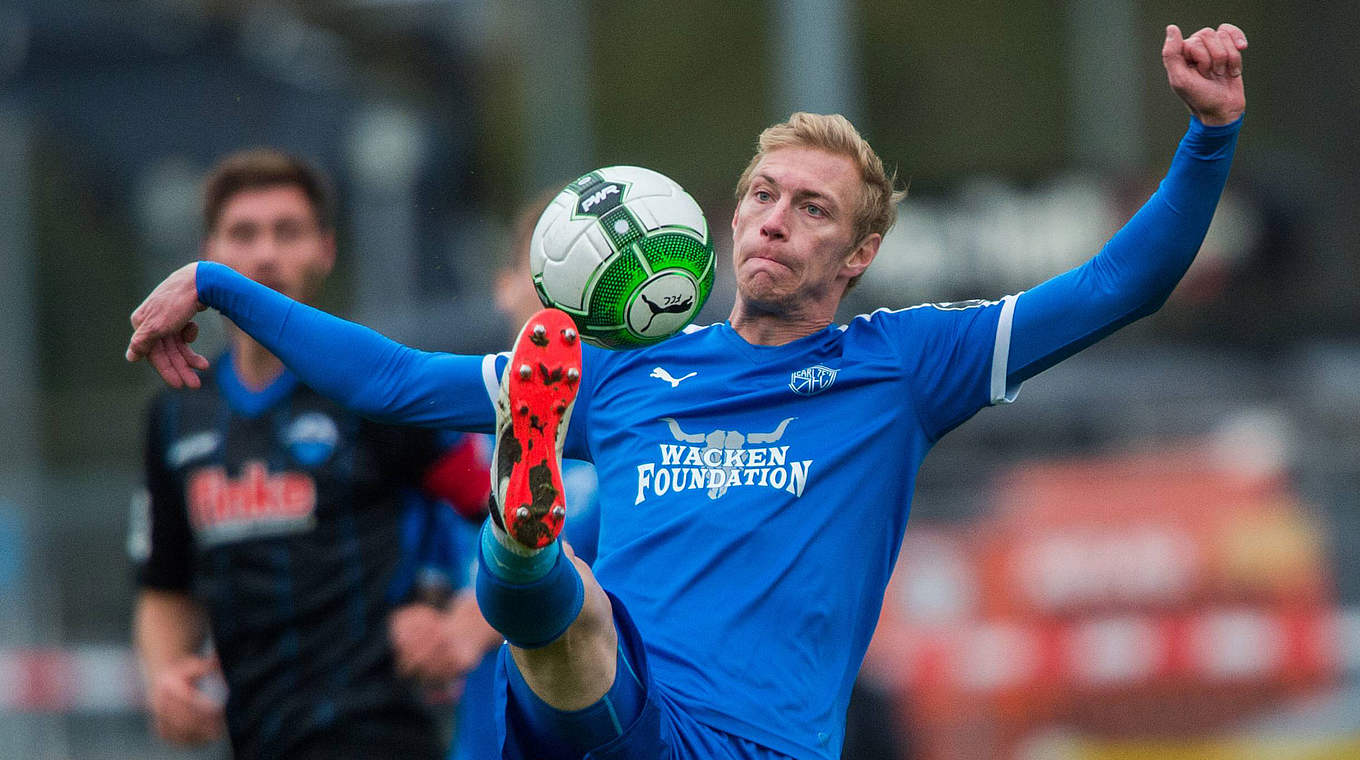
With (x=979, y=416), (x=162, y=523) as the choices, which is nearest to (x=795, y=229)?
(x=162, y=523)

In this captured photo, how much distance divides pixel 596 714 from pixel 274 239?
226 cm

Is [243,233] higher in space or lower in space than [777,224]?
lower

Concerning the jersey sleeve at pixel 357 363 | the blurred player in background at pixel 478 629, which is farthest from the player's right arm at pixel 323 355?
the blurred player in background at pixel 478 629

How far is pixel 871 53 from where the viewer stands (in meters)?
26.9

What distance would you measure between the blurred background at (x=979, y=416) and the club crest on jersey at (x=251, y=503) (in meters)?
3.94

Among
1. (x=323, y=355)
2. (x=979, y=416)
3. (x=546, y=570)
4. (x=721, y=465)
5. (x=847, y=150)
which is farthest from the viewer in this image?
(x=979, y=416)

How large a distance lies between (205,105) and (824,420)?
10106 millimetres

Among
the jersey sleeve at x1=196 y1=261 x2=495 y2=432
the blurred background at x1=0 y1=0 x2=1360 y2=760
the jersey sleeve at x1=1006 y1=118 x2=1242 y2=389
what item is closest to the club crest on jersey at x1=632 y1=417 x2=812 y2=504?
the jersey sleeve at x1=196 y1=261 x2=495 y2=432

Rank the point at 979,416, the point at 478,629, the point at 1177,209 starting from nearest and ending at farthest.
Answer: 1. the point at 1177,209
2. the point at 478,629
3. the point at 979,416

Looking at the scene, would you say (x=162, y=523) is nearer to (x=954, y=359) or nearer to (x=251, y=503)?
(x=251, y=503)

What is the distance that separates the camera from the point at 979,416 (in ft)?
36.8

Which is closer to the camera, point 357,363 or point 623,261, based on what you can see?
point 623,261


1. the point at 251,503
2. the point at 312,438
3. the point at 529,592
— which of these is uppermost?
the point at 529,592

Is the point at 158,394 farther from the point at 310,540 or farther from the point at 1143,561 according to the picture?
the point at 1143,561
